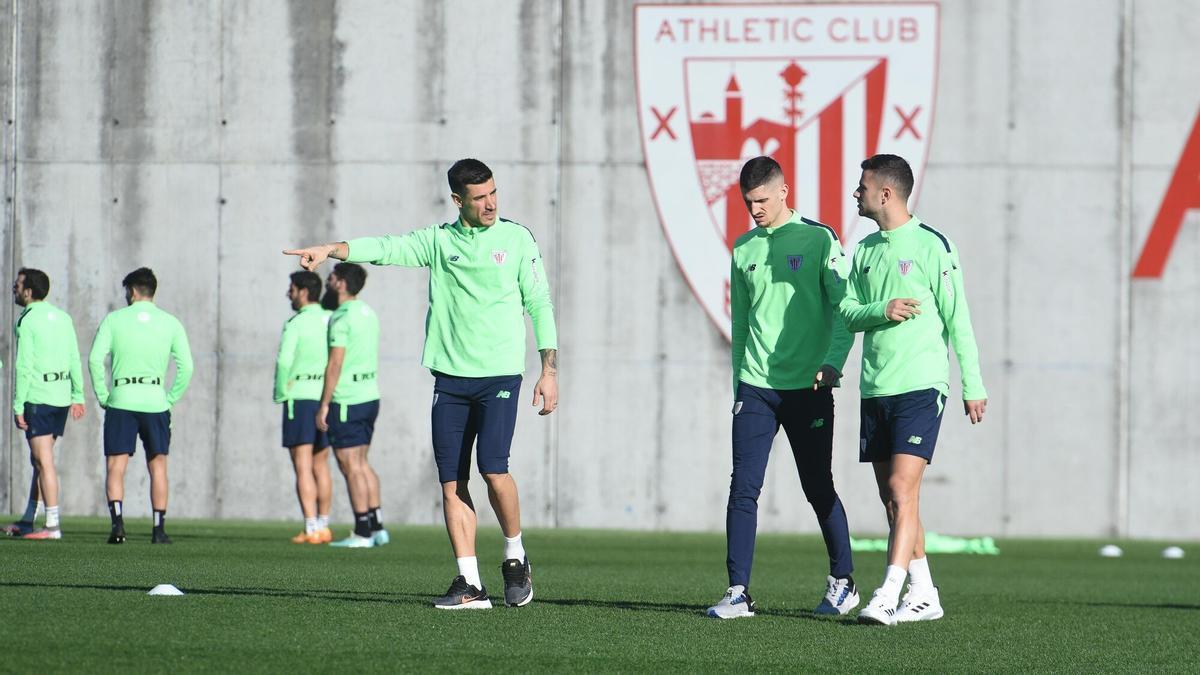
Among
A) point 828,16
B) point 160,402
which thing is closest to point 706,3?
point 828,16

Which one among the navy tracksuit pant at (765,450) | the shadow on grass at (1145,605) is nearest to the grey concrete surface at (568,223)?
the shadow on grass at (1145,605)

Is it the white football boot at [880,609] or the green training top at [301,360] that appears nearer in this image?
the white football boot at [880,609]

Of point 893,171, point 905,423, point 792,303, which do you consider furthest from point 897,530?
point 893,171

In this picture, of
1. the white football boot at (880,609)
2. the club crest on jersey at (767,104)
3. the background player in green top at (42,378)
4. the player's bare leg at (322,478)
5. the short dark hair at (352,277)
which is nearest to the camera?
the white football boot at (880,609)

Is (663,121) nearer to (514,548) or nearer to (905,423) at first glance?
(514,548)

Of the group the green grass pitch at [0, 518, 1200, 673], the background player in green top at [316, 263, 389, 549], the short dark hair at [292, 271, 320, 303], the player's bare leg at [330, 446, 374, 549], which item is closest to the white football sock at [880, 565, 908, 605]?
the green grass pitch at [0, 518, 1200, 673]

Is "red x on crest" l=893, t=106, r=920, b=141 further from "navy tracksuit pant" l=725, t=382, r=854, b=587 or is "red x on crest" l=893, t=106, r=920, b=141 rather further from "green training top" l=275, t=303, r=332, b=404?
"navy tracksuit pant" l=725, t=382, r=854, b=587

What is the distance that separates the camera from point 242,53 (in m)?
15.6

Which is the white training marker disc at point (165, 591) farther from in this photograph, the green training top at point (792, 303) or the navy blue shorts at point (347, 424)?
the navy blue shorts at point (347, 424)

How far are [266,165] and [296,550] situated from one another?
5.66 meters

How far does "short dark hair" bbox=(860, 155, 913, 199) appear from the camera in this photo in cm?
670

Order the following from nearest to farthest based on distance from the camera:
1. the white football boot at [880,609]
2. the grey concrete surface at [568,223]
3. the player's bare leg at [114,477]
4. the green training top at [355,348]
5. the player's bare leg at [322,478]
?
the white football boot at [880,609], the player's bare leg at [114,477], the green training top at [355,348], the player's bare leg at [322,478], the grey concrete surface at [568,223]

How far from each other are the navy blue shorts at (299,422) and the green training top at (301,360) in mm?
53

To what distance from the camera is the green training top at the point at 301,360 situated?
12.1 m
